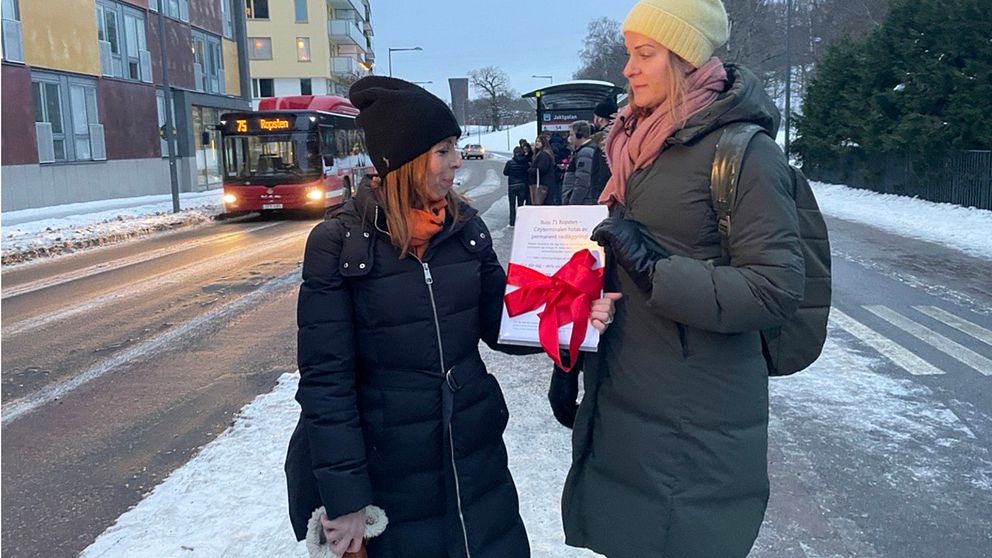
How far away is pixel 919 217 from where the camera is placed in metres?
17.6

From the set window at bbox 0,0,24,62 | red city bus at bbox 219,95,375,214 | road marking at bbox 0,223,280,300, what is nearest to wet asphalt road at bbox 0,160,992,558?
road marking at bbox 0,223,280,300

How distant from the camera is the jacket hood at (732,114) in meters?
1.91

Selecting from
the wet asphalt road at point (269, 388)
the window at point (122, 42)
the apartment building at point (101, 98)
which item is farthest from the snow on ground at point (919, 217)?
the window at point (122, 42)

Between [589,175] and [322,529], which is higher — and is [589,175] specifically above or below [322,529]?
above

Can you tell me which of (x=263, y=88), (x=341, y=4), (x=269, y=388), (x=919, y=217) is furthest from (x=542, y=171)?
(x=341, y=4)

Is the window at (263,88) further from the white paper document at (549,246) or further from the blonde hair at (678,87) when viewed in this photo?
the blonde hair at (678,87)

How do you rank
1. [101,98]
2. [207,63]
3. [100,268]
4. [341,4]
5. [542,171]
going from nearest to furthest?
1. [100,268]
2. [542,171]
3. [101,98]
4. [207,63]
5. [341,4]

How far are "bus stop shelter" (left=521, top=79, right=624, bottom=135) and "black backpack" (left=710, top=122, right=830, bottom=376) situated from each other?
2417 cm

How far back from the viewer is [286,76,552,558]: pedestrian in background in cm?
213

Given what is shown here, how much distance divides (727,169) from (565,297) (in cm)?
50

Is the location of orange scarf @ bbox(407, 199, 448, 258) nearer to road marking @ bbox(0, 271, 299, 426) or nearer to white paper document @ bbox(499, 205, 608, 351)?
white paper document @ bbox(499, 205, 608, 351)

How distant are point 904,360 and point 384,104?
5.60 m

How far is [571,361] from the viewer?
2.09 metres

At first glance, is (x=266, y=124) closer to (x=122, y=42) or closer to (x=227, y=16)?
(x=122, y=42)
